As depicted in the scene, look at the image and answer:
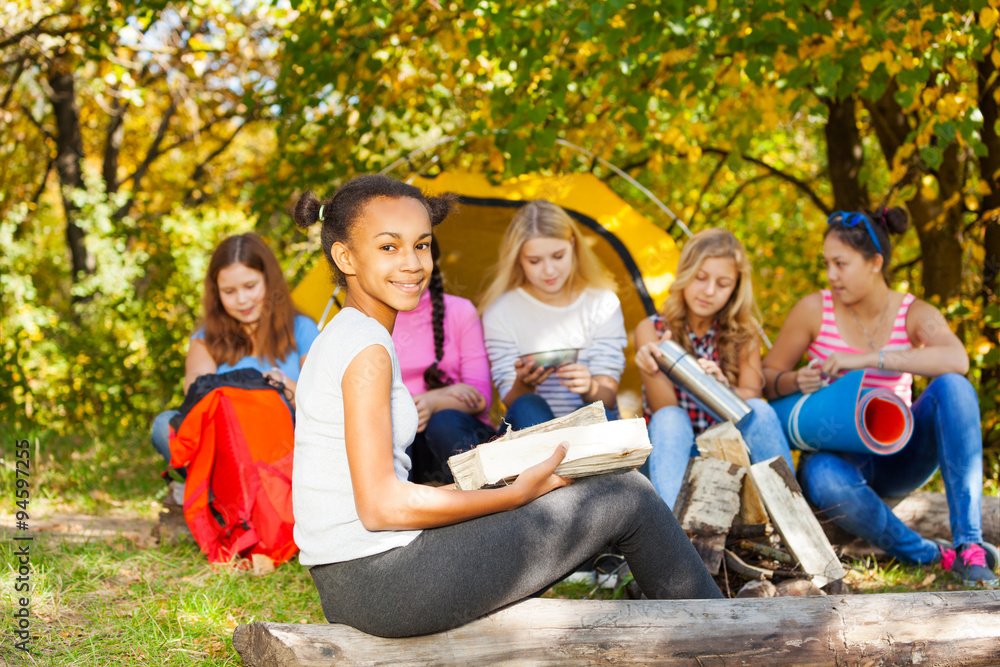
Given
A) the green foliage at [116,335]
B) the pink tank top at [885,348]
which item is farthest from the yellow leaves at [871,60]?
the green foliage at [116,335]

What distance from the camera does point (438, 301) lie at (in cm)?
311

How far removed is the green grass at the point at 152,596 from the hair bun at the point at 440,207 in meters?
1.15

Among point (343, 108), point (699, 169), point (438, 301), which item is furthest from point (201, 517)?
point (699, 169)

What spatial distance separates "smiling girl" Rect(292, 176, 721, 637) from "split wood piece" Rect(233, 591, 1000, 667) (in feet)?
0.16

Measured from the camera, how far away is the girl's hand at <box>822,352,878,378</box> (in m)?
2.79

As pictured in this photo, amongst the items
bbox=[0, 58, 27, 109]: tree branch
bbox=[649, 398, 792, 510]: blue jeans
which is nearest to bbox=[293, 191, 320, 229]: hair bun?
bbox=[649, 398, 792, 510]: blue jeans

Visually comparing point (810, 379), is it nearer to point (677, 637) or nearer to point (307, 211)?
point (677, 637)

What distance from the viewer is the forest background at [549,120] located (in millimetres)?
2877

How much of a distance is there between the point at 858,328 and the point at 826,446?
1.72ft

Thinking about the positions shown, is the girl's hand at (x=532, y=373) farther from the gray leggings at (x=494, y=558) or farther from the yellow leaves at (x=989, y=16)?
the yellow leaves at (x=989, y=16)

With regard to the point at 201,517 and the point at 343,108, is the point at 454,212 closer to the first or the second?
the point at 201,517

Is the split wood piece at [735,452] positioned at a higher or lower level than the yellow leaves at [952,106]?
lower

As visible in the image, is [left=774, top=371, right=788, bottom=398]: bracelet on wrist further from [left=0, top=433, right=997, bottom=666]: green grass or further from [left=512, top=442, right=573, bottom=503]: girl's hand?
[left=512, top=442, right=573, bottom=503]: girl's hand

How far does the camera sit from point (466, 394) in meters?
2.95
